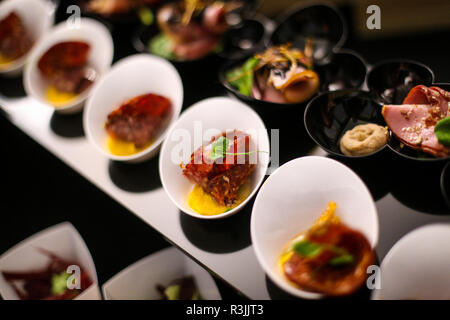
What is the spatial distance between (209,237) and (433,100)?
934mm

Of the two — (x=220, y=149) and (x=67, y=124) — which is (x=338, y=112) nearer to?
(x=220, y=149)

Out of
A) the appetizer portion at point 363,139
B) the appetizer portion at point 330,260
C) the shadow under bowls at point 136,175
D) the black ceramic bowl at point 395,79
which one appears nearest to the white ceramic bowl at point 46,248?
the shadow under bowls at point 136,175

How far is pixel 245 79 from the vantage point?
5.48 ft

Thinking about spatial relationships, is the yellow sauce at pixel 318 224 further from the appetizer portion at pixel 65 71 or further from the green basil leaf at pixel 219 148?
the appetizer portion at pixel 65 71

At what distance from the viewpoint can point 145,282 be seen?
5.48 ft

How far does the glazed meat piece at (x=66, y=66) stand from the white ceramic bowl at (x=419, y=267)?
5.80 ft

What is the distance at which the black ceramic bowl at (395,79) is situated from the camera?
143 cm

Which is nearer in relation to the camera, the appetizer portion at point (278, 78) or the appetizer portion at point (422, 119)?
the appetizer portion at point (422, 119)

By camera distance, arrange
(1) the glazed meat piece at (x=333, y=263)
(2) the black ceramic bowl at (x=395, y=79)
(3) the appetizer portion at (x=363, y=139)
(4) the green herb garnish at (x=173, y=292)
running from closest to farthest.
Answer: (1) the glazed meat piece at (x=333, y=263) → (3) the appetizer portion at (x=363, y=139) → (2) the black ceramic bowl at (x=395, y=79) → (4) the green herb garnish at (x=173, y=292)

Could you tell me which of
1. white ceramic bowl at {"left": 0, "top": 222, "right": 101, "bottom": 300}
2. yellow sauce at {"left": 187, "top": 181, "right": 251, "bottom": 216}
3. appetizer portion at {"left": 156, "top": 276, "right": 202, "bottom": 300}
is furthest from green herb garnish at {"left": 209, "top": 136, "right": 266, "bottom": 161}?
white ceramic bowl at {"left": 0, "top": 222, "right": 101, "bottom": 300}

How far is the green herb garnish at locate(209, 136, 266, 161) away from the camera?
139 cm

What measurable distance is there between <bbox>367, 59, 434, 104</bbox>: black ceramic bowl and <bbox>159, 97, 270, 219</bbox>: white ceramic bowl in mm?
482

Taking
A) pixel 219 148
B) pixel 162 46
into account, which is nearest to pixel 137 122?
pixel 219 148
